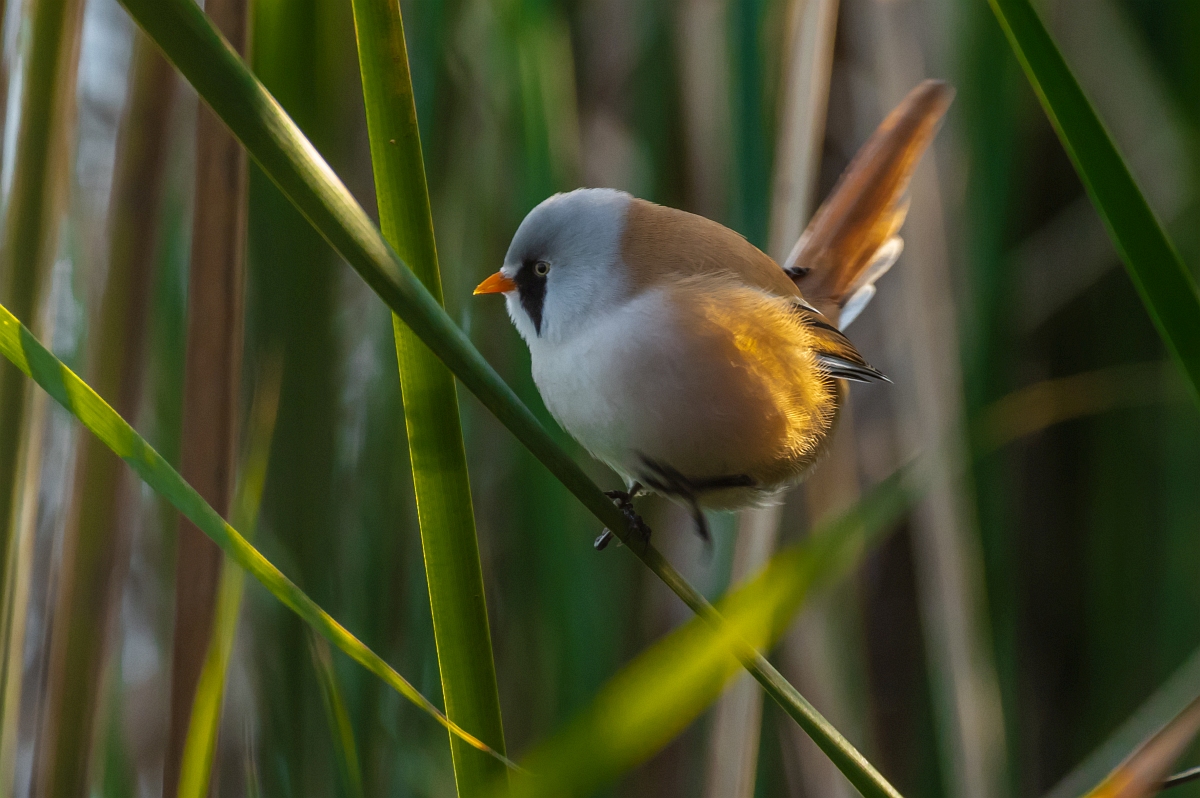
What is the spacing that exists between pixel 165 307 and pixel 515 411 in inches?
23.8

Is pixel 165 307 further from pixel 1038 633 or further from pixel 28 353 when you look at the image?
Answer: pixel 1038 633

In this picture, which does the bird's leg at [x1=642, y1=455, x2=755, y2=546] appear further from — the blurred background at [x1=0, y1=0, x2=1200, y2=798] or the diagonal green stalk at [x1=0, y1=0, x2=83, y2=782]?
the diagonal green stalk at [x1=0, y1=0, x2=83, y2=782]

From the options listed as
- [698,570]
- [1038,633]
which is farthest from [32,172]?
[1038,633]

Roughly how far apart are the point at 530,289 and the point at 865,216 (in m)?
0.40

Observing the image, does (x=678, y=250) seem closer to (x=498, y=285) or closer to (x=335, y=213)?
(x=498, y=285)

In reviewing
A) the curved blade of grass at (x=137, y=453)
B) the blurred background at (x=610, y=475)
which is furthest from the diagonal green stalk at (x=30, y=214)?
the curved blade of grass at (x=137, y=453)

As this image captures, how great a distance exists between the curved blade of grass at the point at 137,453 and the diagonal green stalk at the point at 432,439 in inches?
1.6

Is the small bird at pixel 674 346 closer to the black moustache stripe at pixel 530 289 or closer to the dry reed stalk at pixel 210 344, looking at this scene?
the black moustache stripe at pixel 530 289

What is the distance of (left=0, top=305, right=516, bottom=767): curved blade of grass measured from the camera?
0.41 metres

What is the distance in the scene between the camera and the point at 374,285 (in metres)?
0.39

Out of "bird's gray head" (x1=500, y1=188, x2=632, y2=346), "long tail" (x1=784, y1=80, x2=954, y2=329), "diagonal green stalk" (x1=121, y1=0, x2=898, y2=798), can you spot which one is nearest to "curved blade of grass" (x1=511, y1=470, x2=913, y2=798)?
"diagonal green stalk" (x1=121, y1=0, x2=898, y2=798)

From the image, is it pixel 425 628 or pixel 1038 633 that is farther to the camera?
pixel 1038 633

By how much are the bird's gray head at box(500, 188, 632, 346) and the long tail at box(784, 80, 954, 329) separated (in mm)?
297

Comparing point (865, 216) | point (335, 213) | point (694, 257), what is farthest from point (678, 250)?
point (335, 213)
